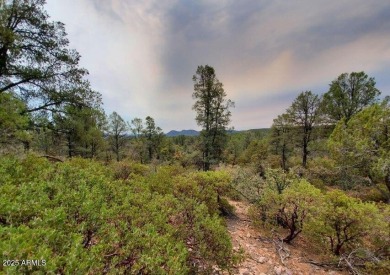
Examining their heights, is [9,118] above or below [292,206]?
above

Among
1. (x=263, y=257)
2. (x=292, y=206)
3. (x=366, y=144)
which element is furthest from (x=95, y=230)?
(x=366, y=144)

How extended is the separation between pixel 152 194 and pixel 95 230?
81.9 inches

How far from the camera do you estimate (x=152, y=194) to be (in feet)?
14.6

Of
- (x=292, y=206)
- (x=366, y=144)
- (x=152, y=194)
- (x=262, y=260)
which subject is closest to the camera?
(x=152, y=194)

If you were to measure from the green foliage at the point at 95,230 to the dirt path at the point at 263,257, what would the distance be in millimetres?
1583

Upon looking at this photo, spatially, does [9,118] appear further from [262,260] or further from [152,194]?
[262,260]

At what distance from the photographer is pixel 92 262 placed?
5.63ft

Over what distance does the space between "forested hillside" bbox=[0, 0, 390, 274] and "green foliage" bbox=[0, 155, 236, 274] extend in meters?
0.01

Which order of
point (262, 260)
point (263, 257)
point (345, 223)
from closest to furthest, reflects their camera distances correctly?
point (262, 260) < point (263, 257) < point (345, 223)

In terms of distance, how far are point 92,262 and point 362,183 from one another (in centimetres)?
1878

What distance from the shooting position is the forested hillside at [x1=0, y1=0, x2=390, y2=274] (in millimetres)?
2055

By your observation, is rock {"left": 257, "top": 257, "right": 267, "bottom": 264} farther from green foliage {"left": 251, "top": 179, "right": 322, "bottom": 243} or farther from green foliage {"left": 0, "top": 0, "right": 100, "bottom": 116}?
green foliage {"left": 0, "top": 0, "right": 100, "bottom": 116}

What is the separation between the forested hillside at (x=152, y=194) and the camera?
2.05m

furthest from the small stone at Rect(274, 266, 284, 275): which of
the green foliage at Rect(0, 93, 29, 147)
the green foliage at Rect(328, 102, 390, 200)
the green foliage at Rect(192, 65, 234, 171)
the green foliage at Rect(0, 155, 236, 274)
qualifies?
the green foliage at Rect(192, 65, 234, 171)
